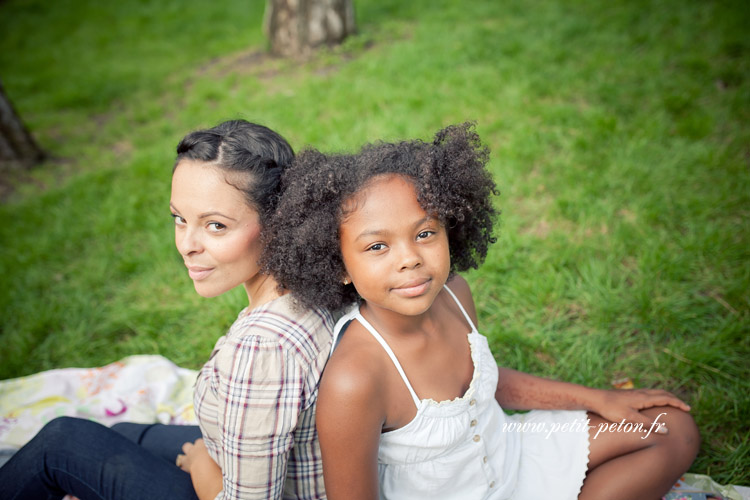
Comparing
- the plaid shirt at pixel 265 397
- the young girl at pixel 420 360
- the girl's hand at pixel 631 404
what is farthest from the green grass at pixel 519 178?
the plaid shirt at pixel 265 397

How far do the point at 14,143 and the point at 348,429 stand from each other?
5.01m

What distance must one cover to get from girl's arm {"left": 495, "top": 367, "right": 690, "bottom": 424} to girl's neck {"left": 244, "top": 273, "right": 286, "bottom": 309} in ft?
3.13

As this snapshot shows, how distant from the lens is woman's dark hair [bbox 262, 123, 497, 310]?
58.1 inches

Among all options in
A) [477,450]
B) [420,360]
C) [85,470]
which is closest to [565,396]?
[477,450]

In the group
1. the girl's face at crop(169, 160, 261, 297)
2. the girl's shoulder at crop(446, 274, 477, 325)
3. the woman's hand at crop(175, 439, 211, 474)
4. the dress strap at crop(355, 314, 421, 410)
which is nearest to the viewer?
the dress strap at crop(355, 314, 421, 410)

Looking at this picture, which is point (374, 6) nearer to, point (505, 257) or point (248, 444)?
point (505, 257)

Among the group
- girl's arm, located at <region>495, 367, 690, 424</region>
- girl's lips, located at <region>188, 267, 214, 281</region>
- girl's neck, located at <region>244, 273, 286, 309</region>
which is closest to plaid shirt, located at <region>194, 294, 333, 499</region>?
girl's neck, located at <region>244, 273, 286, 309</region>

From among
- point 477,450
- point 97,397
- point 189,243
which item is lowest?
point 97,397

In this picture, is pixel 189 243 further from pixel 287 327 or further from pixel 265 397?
pixel 265 397

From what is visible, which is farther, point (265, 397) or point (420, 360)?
point (420, 360)

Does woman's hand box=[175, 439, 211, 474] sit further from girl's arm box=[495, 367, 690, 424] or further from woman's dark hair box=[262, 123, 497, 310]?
girl's arm box=[495, 367, 690, 424]

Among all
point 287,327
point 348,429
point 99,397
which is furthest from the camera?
point 99,397

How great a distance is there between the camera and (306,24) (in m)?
5.77

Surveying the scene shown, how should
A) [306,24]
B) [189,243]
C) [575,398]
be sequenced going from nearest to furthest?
[189,243], [575,398], [306,24]
